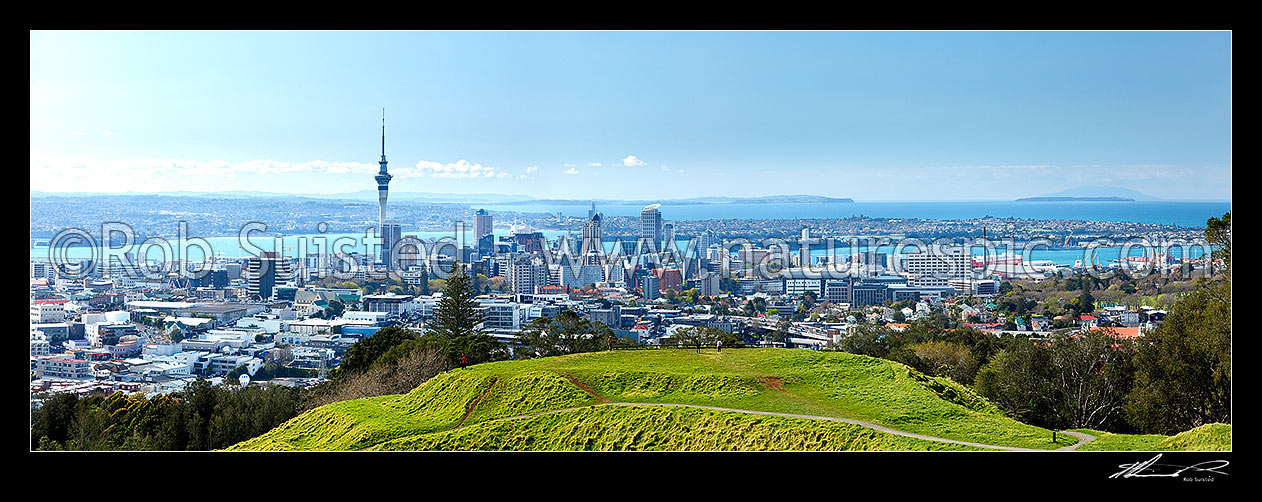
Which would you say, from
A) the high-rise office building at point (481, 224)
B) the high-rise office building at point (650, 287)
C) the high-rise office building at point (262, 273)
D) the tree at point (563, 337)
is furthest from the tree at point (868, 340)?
the high-rise office building at point (262, 273)

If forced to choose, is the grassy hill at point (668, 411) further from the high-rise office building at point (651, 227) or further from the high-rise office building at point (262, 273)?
the high-rise office building at point (262, 273)

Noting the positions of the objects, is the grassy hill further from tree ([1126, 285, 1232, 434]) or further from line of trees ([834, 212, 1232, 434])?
tree ([1126, 285, 1232, 434])

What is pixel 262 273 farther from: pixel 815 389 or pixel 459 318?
pixel 815 389

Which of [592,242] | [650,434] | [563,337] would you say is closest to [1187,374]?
[650,434]

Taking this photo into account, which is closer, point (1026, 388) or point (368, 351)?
point (1026, 388)

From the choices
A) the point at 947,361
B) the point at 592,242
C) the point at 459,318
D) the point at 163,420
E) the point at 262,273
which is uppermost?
the point at 592,242
